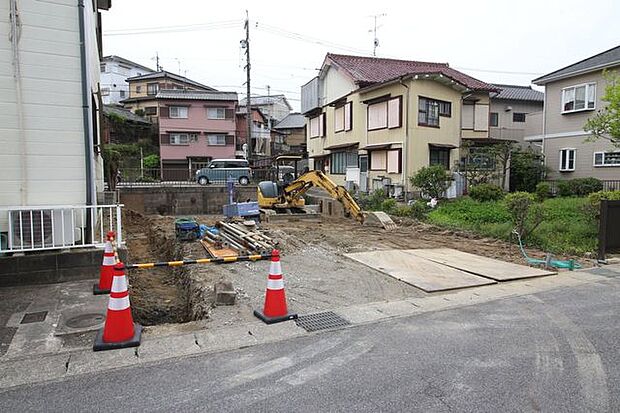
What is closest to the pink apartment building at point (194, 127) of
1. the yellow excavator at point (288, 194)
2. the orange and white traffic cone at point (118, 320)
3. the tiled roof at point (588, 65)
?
the yellow excavator at point (288, 194)

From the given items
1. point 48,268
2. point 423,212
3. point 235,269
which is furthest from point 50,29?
point 423,212

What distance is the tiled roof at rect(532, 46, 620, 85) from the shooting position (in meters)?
19.5

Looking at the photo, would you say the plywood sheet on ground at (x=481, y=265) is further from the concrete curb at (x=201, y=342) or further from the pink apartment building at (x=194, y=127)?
the pink apartment building at (x=194, y=127)

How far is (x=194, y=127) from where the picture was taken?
37688 mm

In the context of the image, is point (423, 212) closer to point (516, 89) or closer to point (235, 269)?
point (235, 269)

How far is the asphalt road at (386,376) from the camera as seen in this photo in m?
3.09

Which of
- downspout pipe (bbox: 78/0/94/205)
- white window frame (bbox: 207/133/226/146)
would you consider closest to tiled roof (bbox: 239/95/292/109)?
white window frame (bbox: 207/133/226/146)

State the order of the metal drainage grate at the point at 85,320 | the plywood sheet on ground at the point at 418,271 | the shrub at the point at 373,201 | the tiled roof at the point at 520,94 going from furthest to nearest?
the tiled roof at the point at 520,94 → the shrub at the point at 373,201 → the plywood sheet on ground at the point at 418,271 → the metal drainage grate at the point at 85,320

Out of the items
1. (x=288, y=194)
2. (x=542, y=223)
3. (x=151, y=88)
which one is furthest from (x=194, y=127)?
(x=542, y=223)

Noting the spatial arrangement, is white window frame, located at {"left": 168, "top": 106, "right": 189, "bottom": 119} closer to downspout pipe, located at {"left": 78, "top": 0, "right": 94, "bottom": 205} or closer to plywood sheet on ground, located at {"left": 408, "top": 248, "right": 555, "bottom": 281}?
plywood sheet on ground, located at {"left": 408, "top": 248, "right": 555, "bottom": 281}

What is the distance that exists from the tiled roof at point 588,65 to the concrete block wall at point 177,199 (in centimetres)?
1727

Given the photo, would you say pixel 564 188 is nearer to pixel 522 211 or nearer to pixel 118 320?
pixel 522 211

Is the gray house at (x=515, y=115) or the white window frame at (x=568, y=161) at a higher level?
the gray house at (x=515, y=115)

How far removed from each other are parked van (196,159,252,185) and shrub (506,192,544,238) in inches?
787
